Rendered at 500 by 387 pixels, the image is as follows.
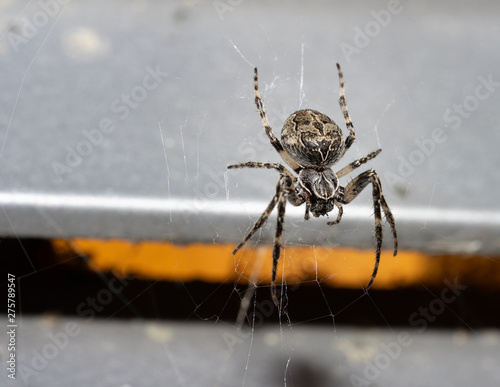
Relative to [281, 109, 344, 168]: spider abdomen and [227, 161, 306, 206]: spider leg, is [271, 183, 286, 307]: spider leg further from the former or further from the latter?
[281, 109, 344, 168]: spider abdomen

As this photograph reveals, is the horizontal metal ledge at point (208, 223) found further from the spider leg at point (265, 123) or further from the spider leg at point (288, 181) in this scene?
the spider leg at point (265, 123)

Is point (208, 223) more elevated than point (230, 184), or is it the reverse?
point (230, 184)

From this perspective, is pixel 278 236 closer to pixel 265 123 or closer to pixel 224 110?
pixel 265 123

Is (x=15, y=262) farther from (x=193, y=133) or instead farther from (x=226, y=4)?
(x=226, y=4)

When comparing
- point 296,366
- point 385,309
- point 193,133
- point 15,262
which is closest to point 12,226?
point 15,262

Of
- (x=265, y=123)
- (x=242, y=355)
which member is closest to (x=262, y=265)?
(x=242, y=355)

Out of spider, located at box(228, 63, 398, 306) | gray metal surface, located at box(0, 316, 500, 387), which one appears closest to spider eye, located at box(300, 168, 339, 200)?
spider, located at box(228, 63, 398, 306)
